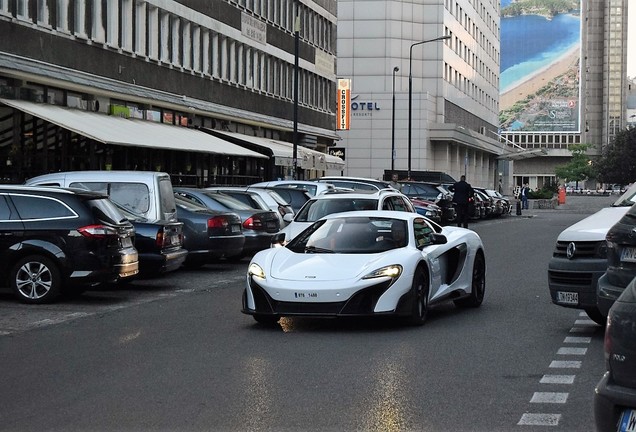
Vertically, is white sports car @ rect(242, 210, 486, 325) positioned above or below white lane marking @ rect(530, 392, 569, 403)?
above

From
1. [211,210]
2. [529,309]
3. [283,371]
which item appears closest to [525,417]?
[283,371]

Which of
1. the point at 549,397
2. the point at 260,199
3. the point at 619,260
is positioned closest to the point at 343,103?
the point at 260,199

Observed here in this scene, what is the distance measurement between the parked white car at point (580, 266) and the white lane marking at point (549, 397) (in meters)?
3.20

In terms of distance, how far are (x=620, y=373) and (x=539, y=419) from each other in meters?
2.73

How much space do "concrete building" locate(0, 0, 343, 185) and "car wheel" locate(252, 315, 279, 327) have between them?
1687cm

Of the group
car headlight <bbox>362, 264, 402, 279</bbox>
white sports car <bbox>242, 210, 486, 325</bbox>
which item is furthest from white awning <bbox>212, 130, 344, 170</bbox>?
car headlight <bbox>362, 264, 402, 279</bbox>

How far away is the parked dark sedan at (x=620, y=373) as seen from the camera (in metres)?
4.98

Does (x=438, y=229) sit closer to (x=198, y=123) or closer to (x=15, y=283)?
(x=15, y=283)

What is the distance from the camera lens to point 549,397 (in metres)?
8.55

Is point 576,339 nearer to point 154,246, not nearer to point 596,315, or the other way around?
point 596,315

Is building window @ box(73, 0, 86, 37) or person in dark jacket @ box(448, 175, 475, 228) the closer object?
building window @ box(73, 0, 86, 37)

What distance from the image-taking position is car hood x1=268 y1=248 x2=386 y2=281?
1254 cm

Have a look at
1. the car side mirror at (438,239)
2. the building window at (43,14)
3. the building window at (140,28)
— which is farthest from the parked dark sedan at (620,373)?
the building window at (140,28)

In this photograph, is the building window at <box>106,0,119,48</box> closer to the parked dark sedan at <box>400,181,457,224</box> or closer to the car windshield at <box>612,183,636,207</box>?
the parked dark sedan at <box>400,181,457,224</box>
